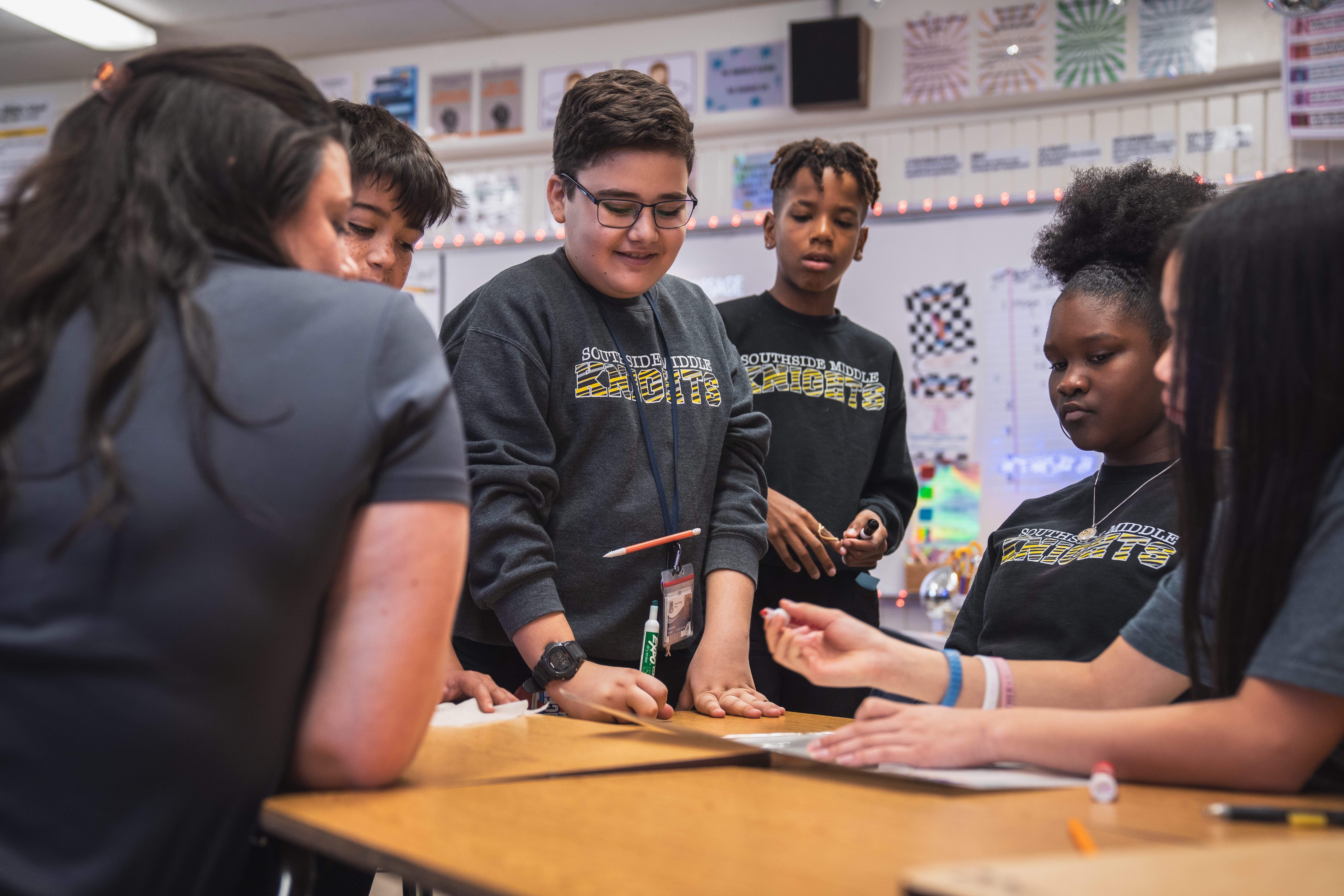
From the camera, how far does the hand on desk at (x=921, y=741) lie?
984mm

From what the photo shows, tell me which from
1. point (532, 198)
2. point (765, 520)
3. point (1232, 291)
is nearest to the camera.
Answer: point (1232, 291)

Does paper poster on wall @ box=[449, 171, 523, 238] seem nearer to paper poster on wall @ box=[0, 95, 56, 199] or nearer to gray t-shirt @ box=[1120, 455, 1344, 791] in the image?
paper poster on wall @ box=[0, 95, 56, 199]

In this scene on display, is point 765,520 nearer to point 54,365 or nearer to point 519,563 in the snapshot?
point 519,563

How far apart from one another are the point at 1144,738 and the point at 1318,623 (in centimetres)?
18

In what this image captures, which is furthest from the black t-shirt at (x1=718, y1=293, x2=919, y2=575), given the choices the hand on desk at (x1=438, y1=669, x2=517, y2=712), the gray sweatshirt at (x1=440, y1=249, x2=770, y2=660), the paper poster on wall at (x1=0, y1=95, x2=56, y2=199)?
the paper poster on wall at (x1=0, y1=95, x2=56, y2=199)

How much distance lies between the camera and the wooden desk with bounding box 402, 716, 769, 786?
949mm

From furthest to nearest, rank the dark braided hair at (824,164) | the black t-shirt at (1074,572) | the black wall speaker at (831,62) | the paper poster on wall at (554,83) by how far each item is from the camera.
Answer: the paper poster on wall at (554,83)
the black wall speaker at (831,62)
the dark braided hair at (824,164)
the black t-shirt at (1074,572)

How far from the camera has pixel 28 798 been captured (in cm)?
73

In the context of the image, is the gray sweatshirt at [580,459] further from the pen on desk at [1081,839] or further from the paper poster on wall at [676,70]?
the paper poster on wall at [676,70]

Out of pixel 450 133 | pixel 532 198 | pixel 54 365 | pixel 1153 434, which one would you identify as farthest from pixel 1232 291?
pixel 450 133

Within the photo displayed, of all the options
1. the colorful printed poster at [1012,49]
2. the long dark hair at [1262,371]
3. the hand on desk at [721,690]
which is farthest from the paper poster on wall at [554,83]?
the long dark hair at [1262,371]

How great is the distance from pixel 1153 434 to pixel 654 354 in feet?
2.73

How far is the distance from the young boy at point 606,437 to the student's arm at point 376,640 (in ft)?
1.76

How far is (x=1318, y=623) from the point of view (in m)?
0.86
